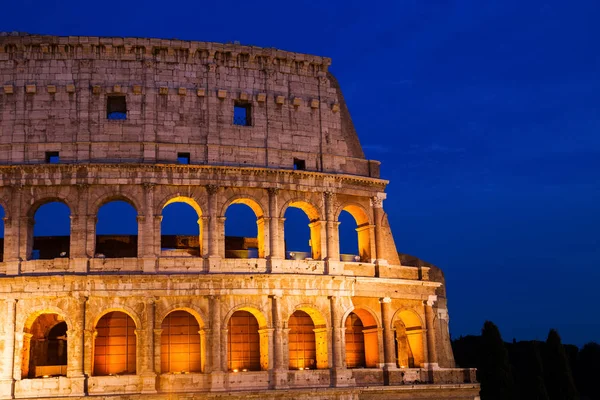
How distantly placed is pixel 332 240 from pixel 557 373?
19.2 m

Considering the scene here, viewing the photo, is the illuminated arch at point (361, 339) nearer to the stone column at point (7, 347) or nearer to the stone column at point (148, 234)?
the stone column at point (148, 234)

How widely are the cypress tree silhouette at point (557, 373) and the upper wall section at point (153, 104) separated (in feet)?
63.5

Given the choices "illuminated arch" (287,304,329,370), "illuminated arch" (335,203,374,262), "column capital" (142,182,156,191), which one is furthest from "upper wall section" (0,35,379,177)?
"illuminated arch" (287,304,329,370)

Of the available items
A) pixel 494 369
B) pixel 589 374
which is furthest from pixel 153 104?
pixel 589 374

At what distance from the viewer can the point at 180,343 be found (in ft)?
104

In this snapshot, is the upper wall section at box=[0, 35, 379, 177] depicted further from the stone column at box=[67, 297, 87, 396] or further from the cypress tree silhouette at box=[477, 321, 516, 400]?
the cypress tree silhouette at box=[477, 321, 516, 400]

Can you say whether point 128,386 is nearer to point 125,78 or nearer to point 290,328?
point 290,328

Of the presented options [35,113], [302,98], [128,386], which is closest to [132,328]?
[128,386]

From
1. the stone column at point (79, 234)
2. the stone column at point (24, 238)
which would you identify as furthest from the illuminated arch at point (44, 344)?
the stone column at point (24, 238)

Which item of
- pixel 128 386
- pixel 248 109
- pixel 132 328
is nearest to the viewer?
pixel 128 386

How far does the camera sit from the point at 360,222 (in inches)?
1384

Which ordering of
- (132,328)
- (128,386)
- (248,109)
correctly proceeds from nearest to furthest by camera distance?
(128,386), (132,328), (248,109)

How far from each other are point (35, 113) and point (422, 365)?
59.3 ft

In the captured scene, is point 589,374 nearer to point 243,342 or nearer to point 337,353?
point 337,353
